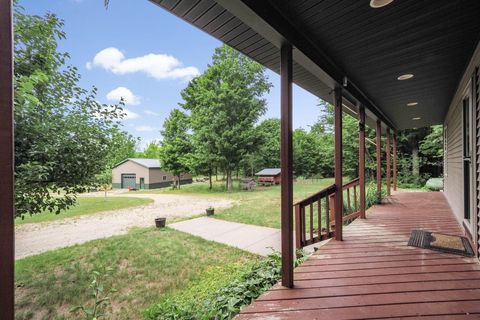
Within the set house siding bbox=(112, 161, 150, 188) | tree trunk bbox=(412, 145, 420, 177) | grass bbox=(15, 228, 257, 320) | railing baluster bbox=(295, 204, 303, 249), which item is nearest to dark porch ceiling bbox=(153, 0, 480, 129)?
railing baluster bbox=(295, 204, 303, 249)

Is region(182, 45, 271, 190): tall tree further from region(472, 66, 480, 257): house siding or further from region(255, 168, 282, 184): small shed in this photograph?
region(472, 66, 480, 257): house siding

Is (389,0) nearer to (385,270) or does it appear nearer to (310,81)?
(310,81)

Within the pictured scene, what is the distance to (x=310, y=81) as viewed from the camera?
3600 millimetres

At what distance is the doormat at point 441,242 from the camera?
10.0 feet

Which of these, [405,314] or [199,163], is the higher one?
[199,163]

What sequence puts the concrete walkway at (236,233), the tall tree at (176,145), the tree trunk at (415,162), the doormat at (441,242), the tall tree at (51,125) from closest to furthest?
the doormat at (441,242)
the tall tree at (51,125)
the concrete walkway at (236,233)
the tree trunk at (415,162)
the tall tree at (176,145)

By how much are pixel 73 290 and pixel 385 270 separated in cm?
453

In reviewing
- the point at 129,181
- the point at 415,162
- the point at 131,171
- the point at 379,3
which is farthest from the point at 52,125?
the point at 129,181

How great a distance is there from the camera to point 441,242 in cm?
340

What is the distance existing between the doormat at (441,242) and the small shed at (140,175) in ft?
68.3

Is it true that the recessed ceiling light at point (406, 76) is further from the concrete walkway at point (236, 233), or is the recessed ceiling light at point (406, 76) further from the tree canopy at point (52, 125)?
the tree canopy at point (52, 125)

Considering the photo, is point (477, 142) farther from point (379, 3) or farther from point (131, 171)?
point (131, 171)

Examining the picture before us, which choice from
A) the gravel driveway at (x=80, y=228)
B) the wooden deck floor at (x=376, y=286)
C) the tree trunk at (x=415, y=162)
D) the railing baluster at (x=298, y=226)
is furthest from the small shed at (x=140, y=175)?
the wooden deck floor at (x=376, y=286)

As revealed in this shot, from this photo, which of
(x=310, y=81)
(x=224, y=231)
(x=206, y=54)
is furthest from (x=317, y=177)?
(x=310, y=81)
